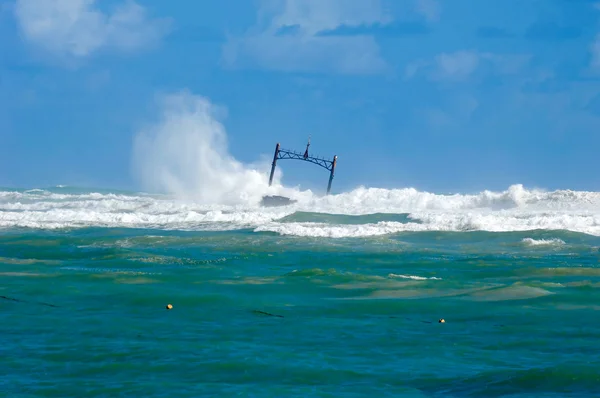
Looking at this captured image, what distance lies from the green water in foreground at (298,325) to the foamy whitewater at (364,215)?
816 cm

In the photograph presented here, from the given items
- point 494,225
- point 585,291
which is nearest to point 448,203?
point 494,225

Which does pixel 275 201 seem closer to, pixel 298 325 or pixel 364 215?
pixel 364 215

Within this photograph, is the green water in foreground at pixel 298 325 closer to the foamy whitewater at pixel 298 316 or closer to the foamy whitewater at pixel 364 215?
the foamy whitewater at pixel 298 316

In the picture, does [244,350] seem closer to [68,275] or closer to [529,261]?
[68,275]

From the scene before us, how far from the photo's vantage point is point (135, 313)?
10.9 meters

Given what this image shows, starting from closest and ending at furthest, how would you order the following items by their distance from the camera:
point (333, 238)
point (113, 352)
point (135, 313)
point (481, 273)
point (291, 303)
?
point (113, 352)
point (135, 313)
point (291, 303)
point (481, 273)
point (333, 238)

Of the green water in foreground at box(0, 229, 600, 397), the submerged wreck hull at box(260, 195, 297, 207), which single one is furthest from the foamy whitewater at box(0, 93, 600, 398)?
the submerged wreck hull at box(260, 195, 297, 207)

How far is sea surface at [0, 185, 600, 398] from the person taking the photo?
746 centimetres

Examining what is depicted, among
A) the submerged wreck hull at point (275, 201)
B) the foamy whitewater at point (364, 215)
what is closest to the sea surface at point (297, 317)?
the foamy whitewater at point (364, 215)

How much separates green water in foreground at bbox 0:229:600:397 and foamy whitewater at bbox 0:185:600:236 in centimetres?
816

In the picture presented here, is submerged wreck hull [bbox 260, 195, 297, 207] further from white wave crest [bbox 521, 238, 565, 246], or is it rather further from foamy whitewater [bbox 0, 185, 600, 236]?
white wave crest [bbox 521, 238, 565, 246]

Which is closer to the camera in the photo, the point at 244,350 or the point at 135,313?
the point at 244,350

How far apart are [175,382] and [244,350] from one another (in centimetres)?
137

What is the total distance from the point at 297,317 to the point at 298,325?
1.97 ft
